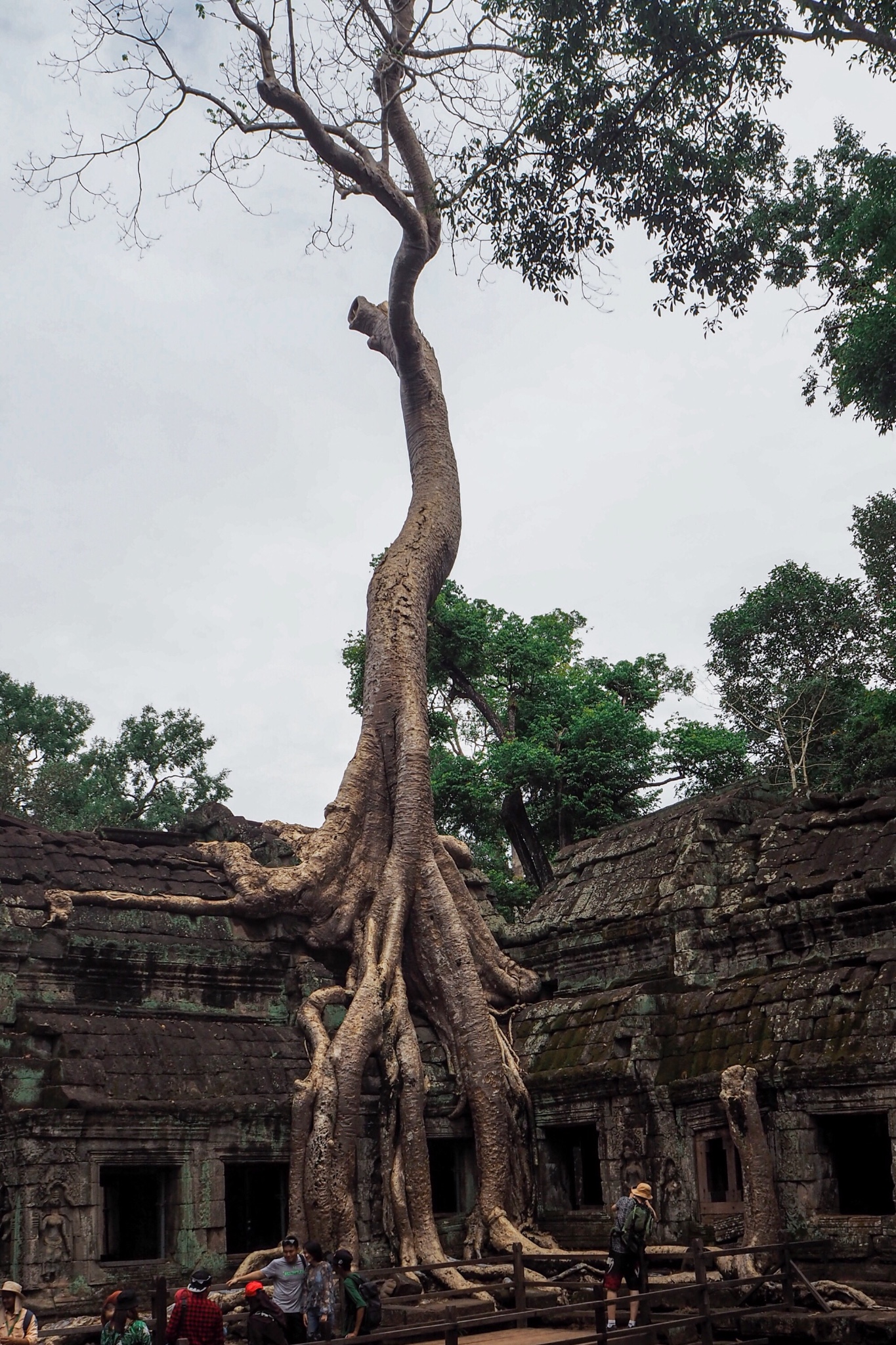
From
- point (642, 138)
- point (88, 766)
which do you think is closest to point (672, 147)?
point (642, 138)

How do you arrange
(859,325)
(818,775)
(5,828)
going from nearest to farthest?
(5,828) → (859,325) → (818,775)

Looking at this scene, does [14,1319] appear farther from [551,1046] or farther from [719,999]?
[551,1046]

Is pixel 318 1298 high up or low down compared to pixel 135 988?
down

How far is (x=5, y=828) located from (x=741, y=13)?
1007 centimetres

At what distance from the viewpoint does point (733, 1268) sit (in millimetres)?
9805

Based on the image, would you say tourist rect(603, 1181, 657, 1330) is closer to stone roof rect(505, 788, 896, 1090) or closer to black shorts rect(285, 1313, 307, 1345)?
stone roof rect(505, 788, 896, 1090)

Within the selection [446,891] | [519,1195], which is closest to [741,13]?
[446,891]

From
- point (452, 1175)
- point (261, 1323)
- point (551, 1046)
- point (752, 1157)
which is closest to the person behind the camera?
point (261, 1323)

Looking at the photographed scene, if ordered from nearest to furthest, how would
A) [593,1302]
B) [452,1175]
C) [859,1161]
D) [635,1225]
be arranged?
[593,1302]
[635,1225]
[859,1161]
[452,1175]

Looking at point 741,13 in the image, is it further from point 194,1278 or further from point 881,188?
point 194,1278

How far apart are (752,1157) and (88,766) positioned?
71.7 feet

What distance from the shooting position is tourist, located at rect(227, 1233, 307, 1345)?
28.0 ft

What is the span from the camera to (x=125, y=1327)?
24.3 feet

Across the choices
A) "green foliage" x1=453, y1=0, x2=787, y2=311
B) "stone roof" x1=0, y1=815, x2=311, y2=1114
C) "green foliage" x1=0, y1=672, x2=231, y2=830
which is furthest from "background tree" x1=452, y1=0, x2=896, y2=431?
"green foliage" x1=0, y1=672, x2=231, y2=830
